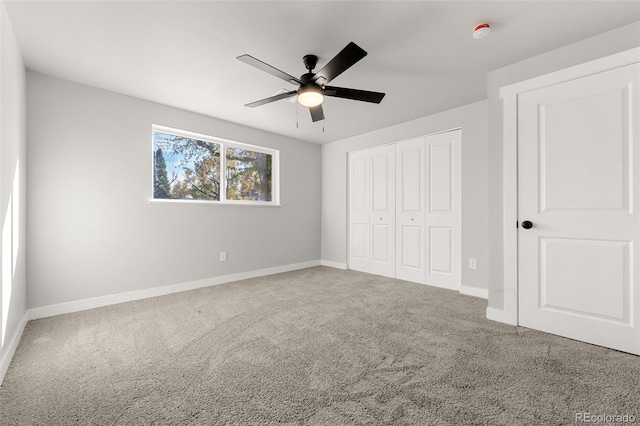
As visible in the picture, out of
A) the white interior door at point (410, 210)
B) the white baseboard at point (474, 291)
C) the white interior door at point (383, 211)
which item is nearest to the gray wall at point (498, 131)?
the white baseboard at point (474, 291)

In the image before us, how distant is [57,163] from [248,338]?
2.55m

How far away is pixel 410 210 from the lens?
165 inches

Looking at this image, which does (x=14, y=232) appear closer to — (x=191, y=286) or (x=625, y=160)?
(x=191, y=286)

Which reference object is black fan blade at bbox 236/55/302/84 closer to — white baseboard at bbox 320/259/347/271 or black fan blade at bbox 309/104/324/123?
black fan blade at bbox 309/104/324/123

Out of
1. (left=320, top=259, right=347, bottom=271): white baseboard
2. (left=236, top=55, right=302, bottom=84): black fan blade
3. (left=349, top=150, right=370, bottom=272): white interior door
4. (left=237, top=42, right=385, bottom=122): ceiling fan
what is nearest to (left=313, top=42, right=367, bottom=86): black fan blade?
(left=237, top=42, right=385, bottom=122): ceiling fan

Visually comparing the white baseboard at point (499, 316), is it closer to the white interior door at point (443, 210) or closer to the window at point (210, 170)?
the white interior door at point (443, 210)

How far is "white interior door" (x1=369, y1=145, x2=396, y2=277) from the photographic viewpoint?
4.40 m

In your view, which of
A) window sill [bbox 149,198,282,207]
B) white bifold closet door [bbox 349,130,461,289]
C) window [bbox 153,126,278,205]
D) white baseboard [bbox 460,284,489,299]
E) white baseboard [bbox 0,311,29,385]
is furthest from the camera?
white bifold closet door [bbox 349,130,461,289]

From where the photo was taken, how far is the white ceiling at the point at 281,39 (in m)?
1.86

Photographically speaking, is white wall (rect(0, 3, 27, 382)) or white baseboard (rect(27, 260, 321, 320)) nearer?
white wall (rect(0, 3, 27, 382))

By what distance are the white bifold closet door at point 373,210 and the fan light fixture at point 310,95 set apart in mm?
2370

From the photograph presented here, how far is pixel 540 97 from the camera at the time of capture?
2.40 metres

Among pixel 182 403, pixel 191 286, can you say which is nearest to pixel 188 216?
pixel 191 286

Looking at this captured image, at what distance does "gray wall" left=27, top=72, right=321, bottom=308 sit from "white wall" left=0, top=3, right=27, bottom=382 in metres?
0.18
